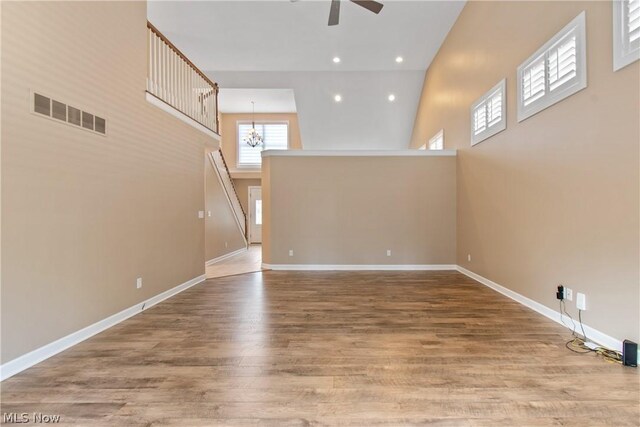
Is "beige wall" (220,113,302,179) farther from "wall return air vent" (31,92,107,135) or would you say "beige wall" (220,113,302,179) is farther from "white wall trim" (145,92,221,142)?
"wall return air vent" (31,92,107,135)

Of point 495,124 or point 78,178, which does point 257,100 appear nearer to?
point 495,124

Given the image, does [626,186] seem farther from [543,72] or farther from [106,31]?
[106,31]

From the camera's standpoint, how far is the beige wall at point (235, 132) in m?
11.4

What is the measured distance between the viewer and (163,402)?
1934mm

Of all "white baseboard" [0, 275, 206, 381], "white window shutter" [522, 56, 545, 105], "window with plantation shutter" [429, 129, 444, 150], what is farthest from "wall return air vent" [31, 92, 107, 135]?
"window with plantation shutter" [429, 129, 444, 150]

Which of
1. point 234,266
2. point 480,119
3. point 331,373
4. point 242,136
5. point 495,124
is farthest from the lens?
point 242,136

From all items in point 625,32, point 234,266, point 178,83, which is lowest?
point 234,266

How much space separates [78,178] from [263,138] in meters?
8.94

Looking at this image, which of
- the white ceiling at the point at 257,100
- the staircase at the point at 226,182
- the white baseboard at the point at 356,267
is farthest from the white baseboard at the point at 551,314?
the white ceiling at the point at 257,100

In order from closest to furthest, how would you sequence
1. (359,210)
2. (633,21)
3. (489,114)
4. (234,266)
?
1. (633,21)
2. (489,114)
3. (359,210)
4. (234,266)

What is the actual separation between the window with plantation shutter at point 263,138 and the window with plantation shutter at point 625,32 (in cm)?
973

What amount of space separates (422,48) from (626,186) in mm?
5745

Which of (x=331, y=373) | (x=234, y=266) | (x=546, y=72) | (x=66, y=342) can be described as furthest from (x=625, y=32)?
(x=234, y=266)

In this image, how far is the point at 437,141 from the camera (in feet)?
23.8
